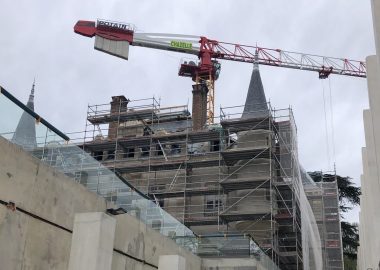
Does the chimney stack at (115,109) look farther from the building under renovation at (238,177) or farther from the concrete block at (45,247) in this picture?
the concrete block at (45,247)

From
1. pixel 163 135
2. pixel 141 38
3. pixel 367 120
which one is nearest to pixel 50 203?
pixel 367 120

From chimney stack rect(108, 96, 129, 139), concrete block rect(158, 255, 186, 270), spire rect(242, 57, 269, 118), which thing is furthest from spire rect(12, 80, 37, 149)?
chimney stack rect(108, 96, 129, 139)

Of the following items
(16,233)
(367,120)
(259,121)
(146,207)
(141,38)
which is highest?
(141,38)

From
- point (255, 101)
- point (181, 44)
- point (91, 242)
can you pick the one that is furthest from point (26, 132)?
point (181, 44)

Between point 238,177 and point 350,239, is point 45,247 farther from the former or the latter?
point 350,239

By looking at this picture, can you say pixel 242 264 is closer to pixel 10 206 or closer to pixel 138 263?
pixel 138 263

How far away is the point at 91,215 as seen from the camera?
1098 centimetres

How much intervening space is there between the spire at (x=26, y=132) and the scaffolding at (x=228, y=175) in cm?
1808

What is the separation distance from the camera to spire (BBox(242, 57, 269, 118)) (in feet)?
113

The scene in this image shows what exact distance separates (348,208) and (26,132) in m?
45.3

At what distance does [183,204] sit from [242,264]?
541 inches

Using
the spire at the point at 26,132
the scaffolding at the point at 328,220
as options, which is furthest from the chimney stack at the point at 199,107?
the spire at the point at 26,132

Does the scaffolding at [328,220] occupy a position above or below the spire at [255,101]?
below

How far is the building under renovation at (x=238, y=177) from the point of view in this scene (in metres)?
30.4
